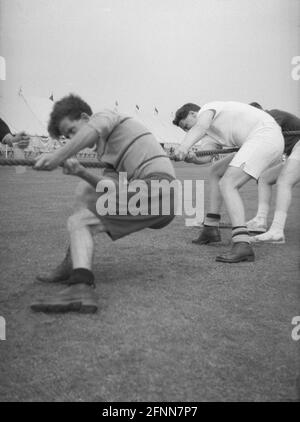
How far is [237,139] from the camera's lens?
11.9ft

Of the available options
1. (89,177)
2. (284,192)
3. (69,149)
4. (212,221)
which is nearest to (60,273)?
(89,177)

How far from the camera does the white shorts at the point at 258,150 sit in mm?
3375

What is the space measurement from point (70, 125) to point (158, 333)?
4.26 ft

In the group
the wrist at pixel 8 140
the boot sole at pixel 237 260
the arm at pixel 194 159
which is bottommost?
the boot sole at pixel 237 260

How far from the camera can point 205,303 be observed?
217cm

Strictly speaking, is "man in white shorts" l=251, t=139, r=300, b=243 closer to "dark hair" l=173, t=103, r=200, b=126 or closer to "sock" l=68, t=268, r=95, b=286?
"dark hair" l=173, t=103, r=200, b=126

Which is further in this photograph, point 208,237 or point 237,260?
point 208,237

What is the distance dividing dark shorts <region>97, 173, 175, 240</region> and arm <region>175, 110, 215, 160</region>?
901 millimetres

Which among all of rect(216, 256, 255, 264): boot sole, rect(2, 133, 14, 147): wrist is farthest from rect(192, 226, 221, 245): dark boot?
rect(2, 133, 14, 147): wrist

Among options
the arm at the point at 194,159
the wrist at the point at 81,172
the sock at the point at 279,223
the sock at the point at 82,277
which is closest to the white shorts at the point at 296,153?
the sock at the point at 279,223

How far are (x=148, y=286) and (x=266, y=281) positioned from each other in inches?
28.9

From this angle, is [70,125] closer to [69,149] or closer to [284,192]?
[69,149]

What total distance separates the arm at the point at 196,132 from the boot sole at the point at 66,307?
68.9 inches

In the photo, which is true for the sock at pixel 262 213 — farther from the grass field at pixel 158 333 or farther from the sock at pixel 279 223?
the grass field at pixel 158 333
